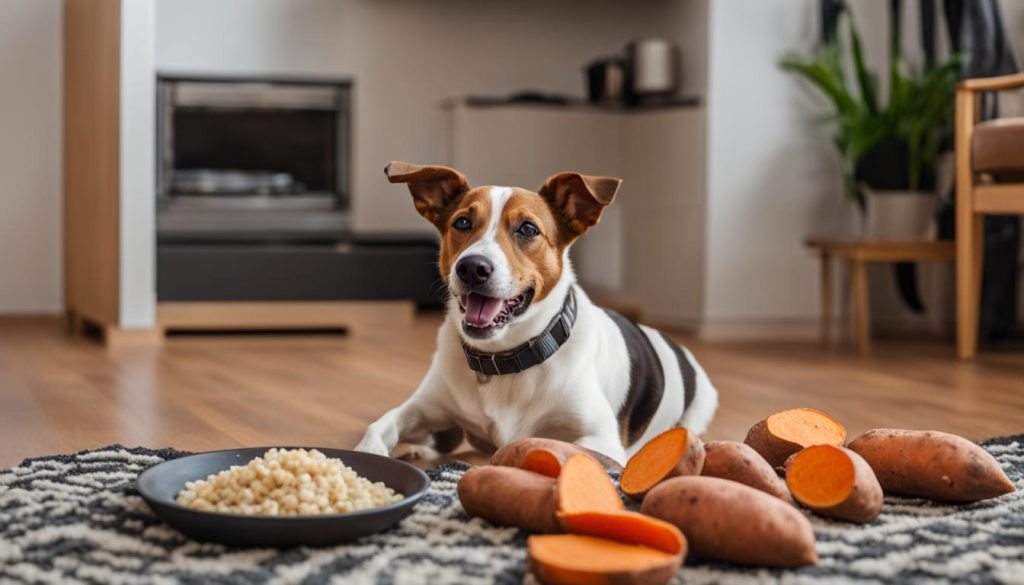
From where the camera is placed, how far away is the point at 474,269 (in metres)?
1.95

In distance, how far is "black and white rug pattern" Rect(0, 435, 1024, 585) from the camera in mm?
1397

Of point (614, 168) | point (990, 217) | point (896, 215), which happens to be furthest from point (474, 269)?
point (614, 168)

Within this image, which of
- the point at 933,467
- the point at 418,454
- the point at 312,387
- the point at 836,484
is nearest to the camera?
the point at 836,484

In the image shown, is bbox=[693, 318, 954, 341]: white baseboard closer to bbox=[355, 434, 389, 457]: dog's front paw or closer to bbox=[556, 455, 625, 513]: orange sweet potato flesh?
bbox=[355, 434, 389, 457]: dog's front paw

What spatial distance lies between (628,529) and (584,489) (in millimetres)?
138

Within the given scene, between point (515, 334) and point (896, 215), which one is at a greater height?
point (896, 215)

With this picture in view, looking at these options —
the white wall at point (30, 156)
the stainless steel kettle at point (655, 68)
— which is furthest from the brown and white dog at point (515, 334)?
the white wall at point (30, 156)

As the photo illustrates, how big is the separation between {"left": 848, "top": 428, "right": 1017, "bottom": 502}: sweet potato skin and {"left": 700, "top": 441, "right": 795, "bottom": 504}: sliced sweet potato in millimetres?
214

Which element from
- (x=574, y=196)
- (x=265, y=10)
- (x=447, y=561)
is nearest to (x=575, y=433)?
(x=574, y=196)

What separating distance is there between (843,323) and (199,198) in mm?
2714

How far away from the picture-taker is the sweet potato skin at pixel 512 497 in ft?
5.10

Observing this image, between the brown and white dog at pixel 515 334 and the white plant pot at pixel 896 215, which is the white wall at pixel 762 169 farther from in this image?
the brown and white dog at pixel 515 334

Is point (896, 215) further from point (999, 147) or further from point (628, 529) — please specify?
point (628, 529)

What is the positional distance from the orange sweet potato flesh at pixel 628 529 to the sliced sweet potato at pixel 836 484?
11.3 inches
